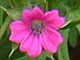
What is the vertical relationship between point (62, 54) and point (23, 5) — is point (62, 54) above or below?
below

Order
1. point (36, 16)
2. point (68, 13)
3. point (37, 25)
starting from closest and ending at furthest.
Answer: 1. point (36, 16)
2. point (37, 25)
3. point (68, 13)

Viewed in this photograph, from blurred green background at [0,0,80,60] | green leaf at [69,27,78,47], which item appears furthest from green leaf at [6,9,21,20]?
green leaf at [69,27,78,47]

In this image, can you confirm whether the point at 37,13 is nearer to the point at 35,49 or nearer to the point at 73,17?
the point at 35,49

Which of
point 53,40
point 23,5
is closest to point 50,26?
point 53,40

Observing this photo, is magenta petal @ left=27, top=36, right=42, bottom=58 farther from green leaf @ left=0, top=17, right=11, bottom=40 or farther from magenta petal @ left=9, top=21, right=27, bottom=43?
green leaf @ left=0, top=17, right=11, bottom=40

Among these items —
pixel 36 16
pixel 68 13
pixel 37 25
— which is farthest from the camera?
pixel 68 13

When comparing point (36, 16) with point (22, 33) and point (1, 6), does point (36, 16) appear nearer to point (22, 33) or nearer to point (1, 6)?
point (22, 33)

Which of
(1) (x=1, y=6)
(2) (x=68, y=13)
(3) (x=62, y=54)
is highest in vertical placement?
(1) (x=1, y=6)

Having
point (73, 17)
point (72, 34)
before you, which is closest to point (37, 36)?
point (73, 17)
